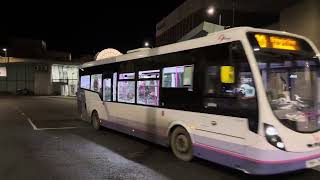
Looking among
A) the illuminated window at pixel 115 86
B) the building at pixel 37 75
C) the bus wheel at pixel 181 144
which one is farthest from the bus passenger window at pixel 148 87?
the building at pixel 37 75

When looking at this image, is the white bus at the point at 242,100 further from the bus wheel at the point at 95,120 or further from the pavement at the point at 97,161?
the bus wheel at the point at 95,120

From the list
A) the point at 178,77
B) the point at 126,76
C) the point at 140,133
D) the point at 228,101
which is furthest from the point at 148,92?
the point at 228,101

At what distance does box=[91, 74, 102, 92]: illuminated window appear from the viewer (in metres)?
13.7

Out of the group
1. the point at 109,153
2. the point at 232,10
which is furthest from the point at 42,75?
the point at 109,153

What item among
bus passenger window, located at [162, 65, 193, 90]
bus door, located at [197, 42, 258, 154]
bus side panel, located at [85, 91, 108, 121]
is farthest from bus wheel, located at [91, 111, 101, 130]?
bus door, located at [197, 42, 258, 154]

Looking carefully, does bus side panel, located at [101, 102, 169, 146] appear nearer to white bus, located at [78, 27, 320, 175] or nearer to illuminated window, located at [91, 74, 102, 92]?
white bus, located at [78, 27, 320, 175]

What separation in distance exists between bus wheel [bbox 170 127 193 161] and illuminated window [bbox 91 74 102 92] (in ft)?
17.9

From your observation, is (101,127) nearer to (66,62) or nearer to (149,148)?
(149,148)

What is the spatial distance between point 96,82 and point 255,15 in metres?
18.9

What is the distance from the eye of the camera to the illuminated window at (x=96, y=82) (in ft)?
44.9

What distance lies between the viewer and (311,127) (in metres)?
6.67

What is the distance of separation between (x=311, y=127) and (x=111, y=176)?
149 inches

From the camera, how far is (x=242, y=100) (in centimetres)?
672

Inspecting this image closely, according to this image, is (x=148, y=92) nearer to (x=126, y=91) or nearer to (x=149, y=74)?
(x=149, y=74)
